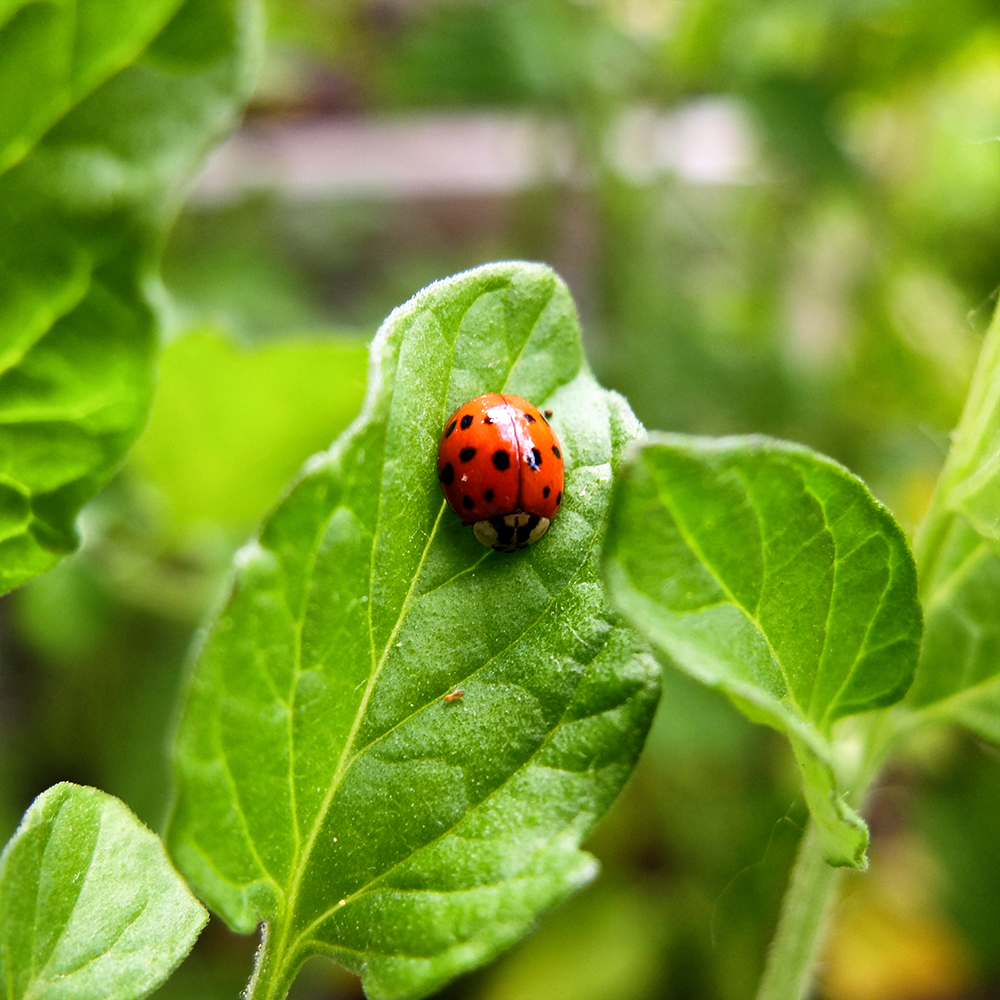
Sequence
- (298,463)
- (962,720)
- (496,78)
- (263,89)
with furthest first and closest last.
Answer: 1. (263,89)
2. (496,78)
3. (298,463)
4. (962,720)

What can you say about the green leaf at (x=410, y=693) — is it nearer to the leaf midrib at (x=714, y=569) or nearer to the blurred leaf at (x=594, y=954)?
the leaf midrib at (x=714, y=569)

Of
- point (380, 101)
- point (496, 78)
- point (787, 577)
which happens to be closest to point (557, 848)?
point (787, 577)

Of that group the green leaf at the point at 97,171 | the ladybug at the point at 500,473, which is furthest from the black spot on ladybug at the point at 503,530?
the green leaf at the point at 97,171

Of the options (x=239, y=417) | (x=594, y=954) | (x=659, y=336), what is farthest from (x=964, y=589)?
(x=659, y=336)

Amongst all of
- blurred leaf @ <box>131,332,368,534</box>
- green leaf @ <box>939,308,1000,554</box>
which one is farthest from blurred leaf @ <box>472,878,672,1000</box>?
green leaf @ <box>939,308,1000,554</box>

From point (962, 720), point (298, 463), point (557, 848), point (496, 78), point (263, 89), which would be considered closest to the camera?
point (557, 848)

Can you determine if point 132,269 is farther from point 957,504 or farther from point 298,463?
point 298,463
